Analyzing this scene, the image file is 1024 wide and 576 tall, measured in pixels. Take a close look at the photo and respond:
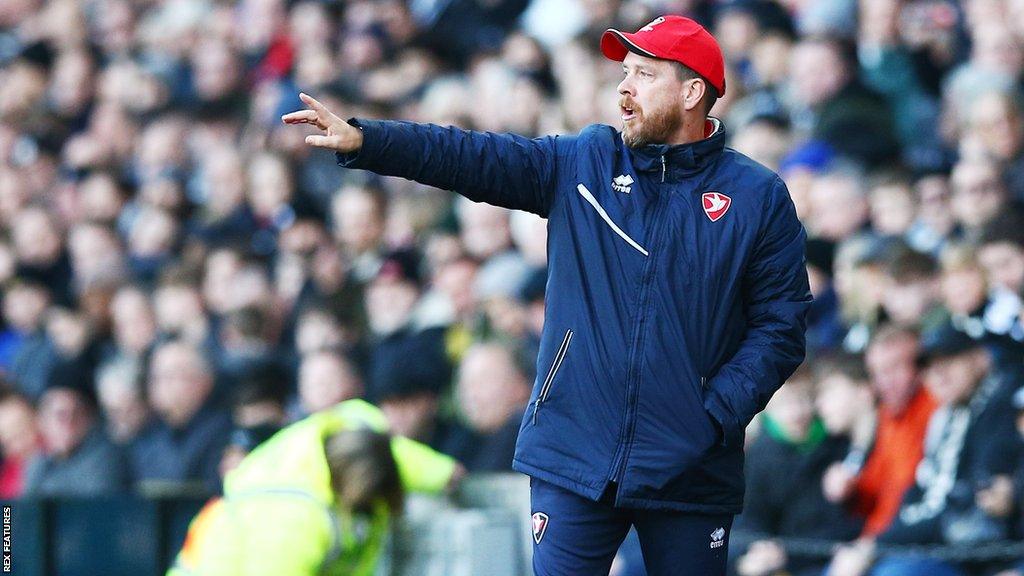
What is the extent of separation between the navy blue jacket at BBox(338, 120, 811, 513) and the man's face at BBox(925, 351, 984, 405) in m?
2.60

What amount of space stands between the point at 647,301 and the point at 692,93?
0.61 meters

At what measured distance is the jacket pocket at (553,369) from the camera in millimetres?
4664

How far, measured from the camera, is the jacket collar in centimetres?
468

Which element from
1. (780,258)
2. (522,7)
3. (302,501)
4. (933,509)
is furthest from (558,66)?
(780,258)

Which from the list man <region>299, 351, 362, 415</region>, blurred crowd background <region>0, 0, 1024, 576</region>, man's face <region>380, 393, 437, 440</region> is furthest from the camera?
man <region>299, 351, 362, 415</region>

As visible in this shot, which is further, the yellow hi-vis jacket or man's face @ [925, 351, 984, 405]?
man's face @ [925, 351, 984, 405]

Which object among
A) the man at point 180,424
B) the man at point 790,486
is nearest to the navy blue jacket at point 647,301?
the man at point 790,486

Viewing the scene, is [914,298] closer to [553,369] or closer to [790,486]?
[790,486]

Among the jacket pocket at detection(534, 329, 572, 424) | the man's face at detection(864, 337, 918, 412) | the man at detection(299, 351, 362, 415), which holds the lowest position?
the man at detection(299, 351, 362, 415)

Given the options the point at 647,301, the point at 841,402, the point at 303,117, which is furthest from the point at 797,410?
the point at 303,117

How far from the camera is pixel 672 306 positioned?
180 inches

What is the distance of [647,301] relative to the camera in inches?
180

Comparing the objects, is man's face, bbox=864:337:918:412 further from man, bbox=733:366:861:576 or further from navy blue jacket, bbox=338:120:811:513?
navy blue jacket, bbox=338:120:811:513

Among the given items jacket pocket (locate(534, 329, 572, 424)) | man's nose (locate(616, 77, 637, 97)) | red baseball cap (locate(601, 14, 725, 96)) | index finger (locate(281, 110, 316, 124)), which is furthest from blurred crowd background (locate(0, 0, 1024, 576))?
index finger (locate(281, 110, 316, 124))
